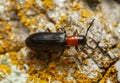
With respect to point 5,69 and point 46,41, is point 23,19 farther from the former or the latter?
point 5,69

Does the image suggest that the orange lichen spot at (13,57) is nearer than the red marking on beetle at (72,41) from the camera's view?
No

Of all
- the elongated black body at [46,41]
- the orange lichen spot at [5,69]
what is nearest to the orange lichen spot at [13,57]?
the orange lichen spot at [5,69]

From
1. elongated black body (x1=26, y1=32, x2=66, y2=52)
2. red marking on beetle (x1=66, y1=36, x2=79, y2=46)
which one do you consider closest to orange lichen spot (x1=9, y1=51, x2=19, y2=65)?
elongated black body (x1=26, y1=32, x2=66, y2=52)

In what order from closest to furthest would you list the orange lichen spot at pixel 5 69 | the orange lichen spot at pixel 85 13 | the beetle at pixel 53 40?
1. the beetle at pixel 53 40
2. the orange lichen spot at pixel 5 69
3. the orange lichen spot at pixel 85 13

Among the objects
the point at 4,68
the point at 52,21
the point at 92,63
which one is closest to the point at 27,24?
the point at 52,21

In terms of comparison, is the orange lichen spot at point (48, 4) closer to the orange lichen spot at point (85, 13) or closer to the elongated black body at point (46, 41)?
the orange lichen spot at point (85, 13)

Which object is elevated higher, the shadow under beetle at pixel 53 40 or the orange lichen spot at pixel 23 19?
the orange lichen spot at pixel 23 19

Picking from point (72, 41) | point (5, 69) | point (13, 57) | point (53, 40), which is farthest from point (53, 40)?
point (5, 69)
